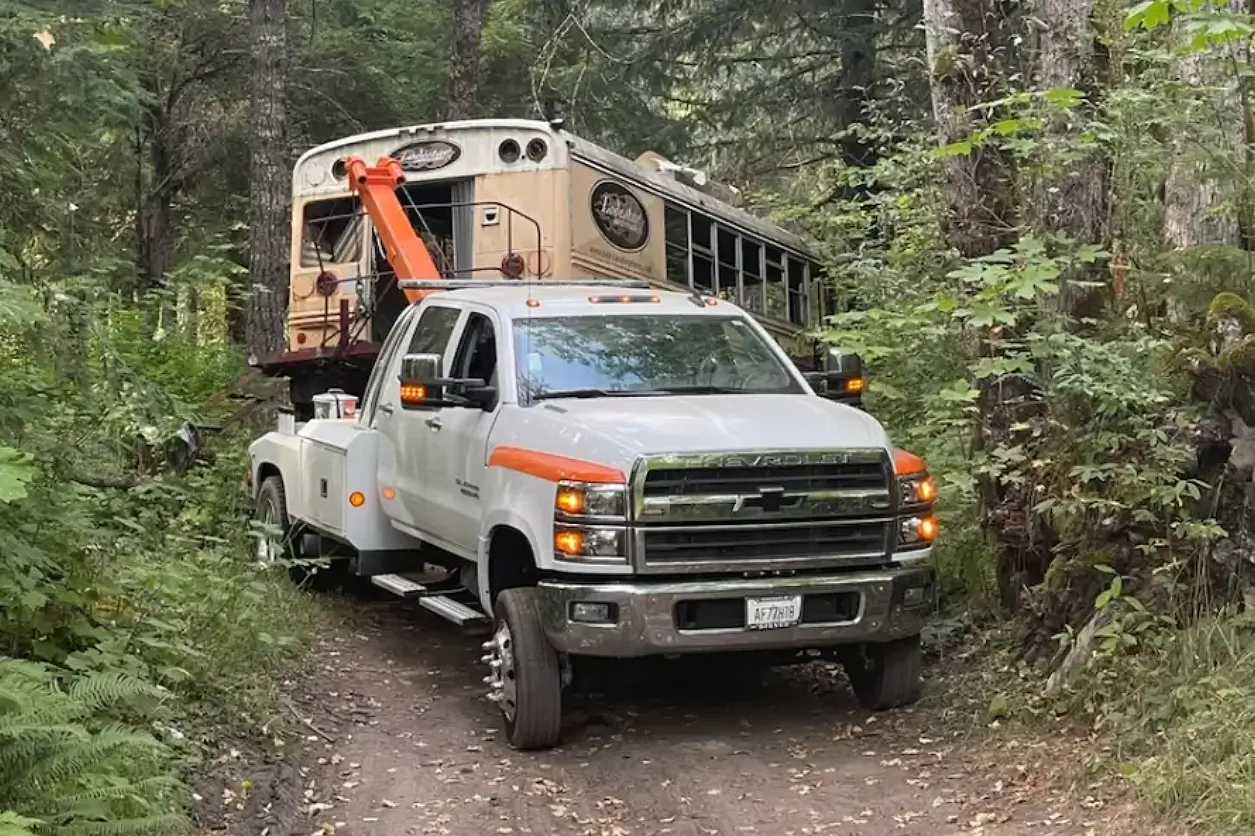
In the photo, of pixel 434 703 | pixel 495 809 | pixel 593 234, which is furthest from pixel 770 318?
pixel 495 809

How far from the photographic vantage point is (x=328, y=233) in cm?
1416

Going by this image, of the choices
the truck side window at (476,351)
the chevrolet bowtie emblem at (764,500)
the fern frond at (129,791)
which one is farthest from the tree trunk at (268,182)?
the fern frond at (129,791)

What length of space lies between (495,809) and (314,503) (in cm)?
404

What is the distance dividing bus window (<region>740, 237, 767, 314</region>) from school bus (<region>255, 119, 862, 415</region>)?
0.12 feet

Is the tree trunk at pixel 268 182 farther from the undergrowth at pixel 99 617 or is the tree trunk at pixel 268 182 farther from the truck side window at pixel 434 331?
the undergrowth at pixel 99 617

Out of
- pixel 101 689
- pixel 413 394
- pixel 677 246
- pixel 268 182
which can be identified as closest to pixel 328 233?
pixel 268 182

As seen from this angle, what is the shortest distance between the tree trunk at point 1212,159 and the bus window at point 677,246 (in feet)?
20.9

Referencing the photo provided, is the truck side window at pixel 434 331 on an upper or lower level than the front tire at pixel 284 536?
upper

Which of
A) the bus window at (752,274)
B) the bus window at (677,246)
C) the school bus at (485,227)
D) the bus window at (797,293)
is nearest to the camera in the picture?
the school bus at (485,227)

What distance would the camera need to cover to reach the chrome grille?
6191 mm

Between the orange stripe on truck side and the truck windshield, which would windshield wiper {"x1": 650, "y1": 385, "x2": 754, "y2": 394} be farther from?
the orange stripe on truck side

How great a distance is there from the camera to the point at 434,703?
24.8 feet

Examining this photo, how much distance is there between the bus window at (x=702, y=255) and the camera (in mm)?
14438

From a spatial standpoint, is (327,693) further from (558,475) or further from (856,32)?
(856,32)
